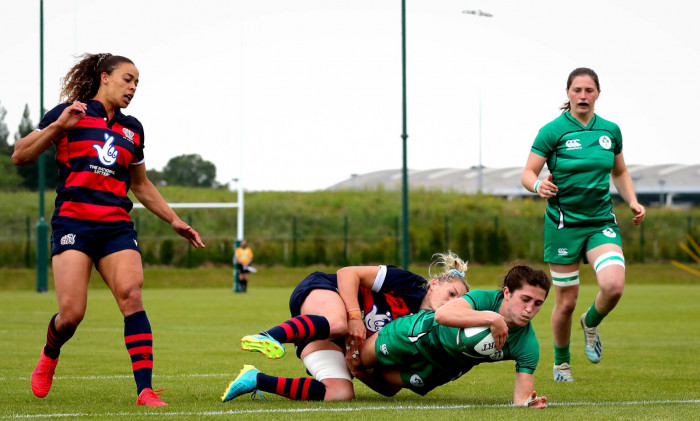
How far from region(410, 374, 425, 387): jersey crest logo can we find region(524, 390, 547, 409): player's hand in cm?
65

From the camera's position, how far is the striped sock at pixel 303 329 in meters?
5.62

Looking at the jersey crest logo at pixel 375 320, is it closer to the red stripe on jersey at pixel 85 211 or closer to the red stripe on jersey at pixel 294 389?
the red stripe on jersey at pixel 294 389

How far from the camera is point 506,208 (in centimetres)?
4753

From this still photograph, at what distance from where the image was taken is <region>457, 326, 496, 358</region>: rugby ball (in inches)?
211

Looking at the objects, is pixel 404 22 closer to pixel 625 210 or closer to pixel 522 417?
pixel 522 417

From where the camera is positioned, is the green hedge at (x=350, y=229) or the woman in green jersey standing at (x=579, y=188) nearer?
the woman in green jersey standing at (x=579, y=188)

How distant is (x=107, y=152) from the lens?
5.89 metres

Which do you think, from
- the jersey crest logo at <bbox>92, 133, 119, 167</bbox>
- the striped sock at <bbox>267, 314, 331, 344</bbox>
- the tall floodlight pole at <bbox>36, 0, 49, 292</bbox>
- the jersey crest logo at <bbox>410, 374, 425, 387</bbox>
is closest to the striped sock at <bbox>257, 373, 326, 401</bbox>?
the striped sock at <bbox>267, 314, 331, 344</bbox>

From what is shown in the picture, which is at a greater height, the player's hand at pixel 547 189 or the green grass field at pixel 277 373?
the player's hand at pixel 547 189

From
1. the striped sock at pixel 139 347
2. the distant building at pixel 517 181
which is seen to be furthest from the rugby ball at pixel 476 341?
the distant building at pixel 517 181

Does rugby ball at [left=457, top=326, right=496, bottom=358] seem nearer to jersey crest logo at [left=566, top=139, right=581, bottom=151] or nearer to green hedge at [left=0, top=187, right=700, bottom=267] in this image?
jersey crest logo at [left=566, top=139, right=581, bottom=151]

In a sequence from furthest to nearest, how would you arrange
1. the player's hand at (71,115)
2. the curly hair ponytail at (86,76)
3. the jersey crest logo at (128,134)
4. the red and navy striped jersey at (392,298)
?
the red and navy striped jersey at (392,298), the curly hair ponytail at (86,76), the jersey crest logo at (128,134), the player's hand at (71,115)

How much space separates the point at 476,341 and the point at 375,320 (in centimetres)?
110

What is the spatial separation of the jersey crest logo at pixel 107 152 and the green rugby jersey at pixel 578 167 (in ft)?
10.0
